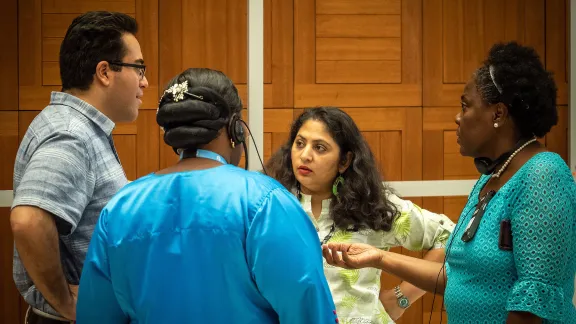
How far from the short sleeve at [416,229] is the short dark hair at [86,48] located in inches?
50.2

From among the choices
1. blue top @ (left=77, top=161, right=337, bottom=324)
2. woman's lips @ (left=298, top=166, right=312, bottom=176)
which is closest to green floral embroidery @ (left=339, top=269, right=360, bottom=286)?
woman's lips @ (left=298, top=166, right=312, bottom=176)

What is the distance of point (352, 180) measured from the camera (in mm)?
2883

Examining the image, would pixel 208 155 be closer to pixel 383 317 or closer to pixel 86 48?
pixel 86 48

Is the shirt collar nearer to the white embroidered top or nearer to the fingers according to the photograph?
the fingers

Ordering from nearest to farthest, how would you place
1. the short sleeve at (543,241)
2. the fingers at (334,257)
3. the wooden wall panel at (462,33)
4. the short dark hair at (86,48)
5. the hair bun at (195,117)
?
the hair bun at (195,117), the short sleeve at (543,241), the fingers at (334,257), the short dark hair at (86,48), the wooden wall panel at (462,33)

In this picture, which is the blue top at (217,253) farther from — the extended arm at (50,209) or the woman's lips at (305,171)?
the woman's lips at (305,171)

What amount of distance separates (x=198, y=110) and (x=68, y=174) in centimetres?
61

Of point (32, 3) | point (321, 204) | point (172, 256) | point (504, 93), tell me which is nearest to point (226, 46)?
point (32, 3)

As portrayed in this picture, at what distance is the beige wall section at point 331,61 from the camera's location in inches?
145

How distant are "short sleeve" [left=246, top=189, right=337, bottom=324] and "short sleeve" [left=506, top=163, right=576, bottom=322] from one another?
21.4 inches

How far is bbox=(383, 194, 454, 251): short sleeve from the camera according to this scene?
2.86 meters

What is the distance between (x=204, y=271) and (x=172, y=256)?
0.08 m

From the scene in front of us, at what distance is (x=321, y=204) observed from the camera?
287 centimetres

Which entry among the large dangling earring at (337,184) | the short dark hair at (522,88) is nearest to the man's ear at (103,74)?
the large dangling earring at (337,184)
